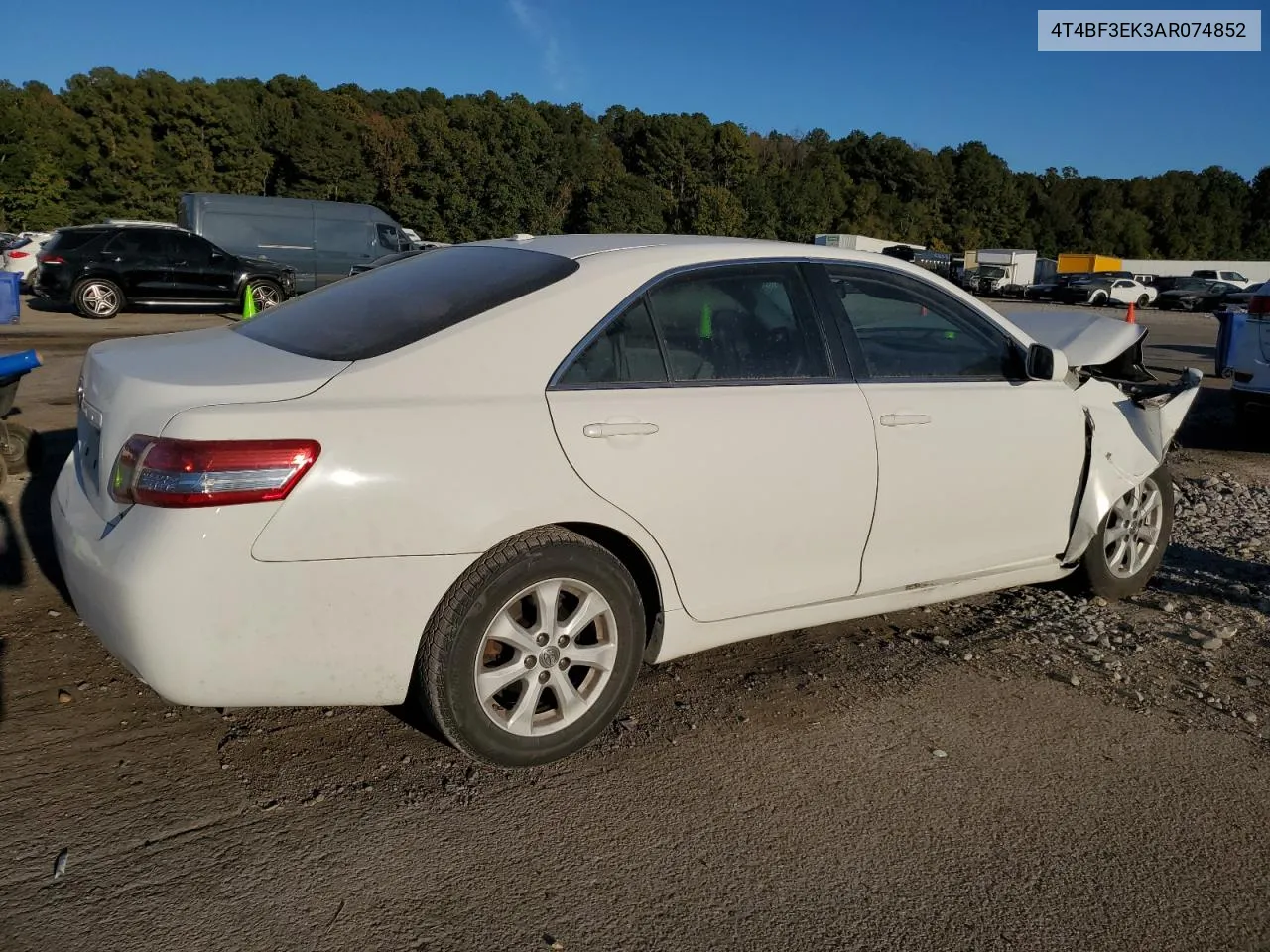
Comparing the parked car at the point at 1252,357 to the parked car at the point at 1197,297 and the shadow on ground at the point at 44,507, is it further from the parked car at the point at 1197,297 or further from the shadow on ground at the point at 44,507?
the parked car at the point at 1197,297

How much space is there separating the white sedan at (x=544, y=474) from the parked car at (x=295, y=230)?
66.9 ft

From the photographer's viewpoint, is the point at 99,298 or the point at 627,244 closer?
the point at 627,244

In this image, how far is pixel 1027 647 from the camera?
4.38 meters

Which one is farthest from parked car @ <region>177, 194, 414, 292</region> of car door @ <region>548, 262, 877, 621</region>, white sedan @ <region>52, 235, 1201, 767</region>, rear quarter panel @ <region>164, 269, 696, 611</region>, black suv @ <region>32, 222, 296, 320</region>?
rear quarter panel @ <region>164, 269, 696, 611</region>

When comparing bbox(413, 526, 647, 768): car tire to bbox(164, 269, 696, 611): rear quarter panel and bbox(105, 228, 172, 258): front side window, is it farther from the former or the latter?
bbox(105, 228, 172, 258): front side window

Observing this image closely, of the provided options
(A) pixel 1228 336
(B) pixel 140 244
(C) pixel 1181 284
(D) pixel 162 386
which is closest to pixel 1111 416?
(D) pixel 162 386

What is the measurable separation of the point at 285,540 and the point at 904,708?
2.27 meters

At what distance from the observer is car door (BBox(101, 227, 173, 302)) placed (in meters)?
17.9

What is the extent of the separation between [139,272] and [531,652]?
1755 centimetres

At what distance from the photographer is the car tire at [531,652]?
117 inches

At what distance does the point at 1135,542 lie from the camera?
4926 mm

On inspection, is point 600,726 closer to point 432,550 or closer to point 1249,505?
point 432,550

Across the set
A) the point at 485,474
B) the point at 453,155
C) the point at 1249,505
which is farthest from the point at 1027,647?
the point at 453,155

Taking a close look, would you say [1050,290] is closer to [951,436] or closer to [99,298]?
[99,298]
